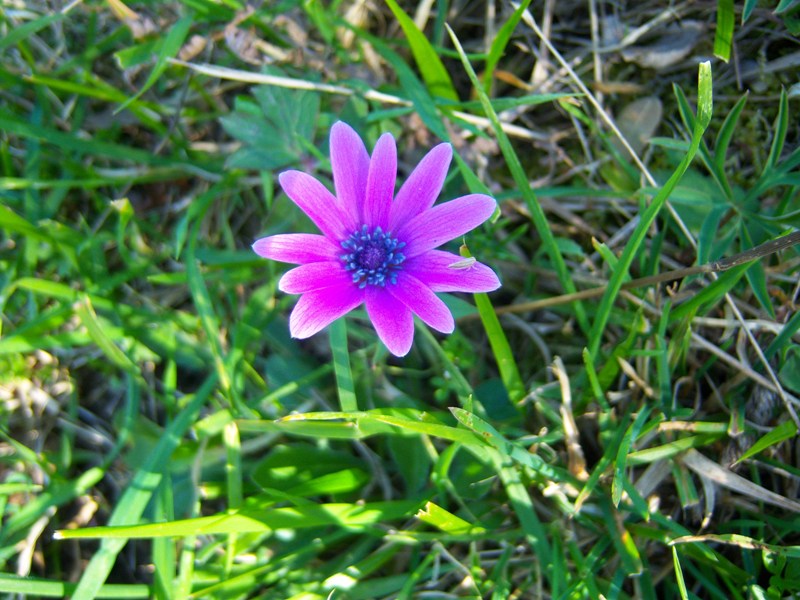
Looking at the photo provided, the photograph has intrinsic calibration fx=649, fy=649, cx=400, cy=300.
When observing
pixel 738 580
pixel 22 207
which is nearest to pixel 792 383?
pixel 738 580

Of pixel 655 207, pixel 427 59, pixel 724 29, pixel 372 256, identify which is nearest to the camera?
pixel 655 207

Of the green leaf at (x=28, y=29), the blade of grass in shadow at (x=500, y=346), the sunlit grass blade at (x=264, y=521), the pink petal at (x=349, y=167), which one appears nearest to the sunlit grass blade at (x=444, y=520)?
the sunlit grass blade at (x=264, y=521)

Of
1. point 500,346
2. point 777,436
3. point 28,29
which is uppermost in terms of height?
point 28,29

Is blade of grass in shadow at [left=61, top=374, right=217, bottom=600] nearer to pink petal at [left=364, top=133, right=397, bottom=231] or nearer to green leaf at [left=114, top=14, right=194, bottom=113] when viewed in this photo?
pink petal at [left=364, top=133, right=397, bottom=231]

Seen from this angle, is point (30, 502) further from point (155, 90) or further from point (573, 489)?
point (573, 489)

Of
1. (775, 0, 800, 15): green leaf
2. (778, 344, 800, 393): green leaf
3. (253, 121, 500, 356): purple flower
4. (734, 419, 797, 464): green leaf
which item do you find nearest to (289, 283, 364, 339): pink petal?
(253, 121, 500, 356): purple flower

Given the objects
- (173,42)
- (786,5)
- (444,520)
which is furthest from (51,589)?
(786,5)

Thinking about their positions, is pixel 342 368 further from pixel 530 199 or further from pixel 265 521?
pixel 530 199

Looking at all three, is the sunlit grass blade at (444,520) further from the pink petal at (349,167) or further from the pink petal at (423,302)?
the pink petal at (349,167)
